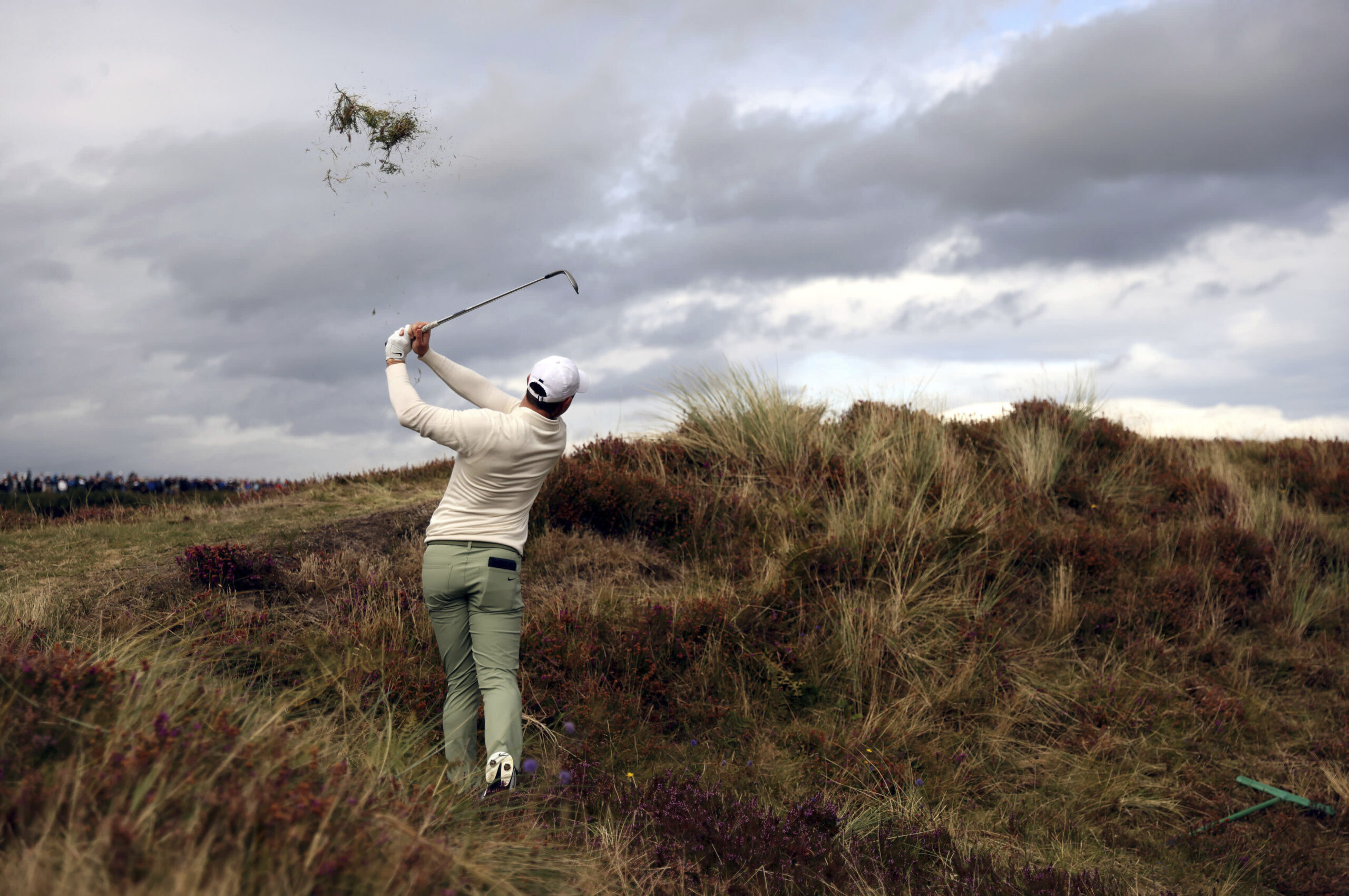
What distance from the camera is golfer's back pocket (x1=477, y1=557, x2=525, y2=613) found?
15.7 feet

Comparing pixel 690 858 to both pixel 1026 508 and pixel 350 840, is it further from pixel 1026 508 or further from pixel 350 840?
pixel 1026 508

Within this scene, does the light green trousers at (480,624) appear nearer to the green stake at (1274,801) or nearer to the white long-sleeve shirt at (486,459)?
the white long-sleeve shirt at (486,459)

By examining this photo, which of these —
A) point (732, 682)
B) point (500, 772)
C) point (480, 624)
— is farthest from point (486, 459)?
point (732, 682)

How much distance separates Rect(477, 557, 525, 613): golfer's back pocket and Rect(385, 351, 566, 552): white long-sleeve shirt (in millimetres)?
123

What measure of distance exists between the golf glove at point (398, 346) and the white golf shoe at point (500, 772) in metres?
2.24

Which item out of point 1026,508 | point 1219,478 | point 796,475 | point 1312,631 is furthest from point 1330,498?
point 796,475

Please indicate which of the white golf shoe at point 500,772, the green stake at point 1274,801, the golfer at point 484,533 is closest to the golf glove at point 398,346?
the golfer at point 484,533

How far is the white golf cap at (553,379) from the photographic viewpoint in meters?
4.79

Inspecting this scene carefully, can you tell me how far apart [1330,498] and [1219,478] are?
2195 millimetres

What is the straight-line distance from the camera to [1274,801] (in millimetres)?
6434

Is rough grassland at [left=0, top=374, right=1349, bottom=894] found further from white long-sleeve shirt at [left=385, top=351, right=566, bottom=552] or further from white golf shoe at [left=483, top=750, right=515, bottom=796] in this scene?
white long-sleeve shirt at [left=385, top=351, right=566, bottom=552]

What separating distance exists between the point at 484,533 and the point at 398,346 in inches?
46.6

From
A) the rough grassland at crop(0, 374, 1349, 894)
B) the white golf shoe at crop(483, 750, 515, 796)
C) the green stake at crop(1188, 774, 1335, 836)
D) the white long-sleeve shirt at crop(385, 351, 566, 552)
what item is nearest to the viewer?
the rough grassland at crop(0, 374, 1349, 894)

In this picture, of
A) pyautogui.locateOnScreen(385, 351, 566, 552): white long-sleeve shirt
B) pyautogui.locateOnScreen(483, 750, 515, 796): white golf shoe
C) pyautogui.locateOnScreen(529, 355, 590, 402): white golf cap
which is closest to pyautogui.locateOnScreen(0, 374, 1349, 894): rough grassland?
Answer: pyautogui.locateOnScreen(483, 750, 515, 796): white golf shoe
